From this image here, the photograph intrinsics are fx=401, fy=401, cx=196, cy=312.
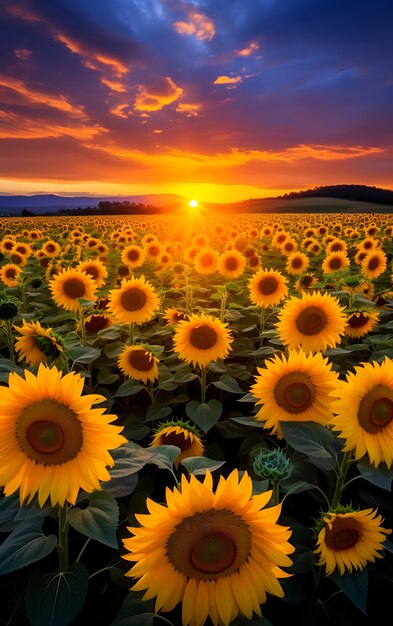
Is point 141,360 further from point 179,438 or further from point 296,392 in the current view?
point 296,392

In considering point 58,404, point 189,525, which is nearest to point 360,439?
point 189,525

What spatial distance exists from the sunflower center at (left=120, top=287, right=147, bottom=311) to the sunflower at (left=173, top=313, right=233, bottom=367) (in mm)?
987

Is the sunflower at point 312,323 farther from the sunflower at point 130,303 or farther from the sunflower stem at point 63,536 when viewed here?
the sunflower stem at point 63,536

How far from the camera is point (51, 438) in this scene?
159 centimetres

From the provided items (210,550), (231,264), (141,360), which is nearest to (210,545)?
(210,550)

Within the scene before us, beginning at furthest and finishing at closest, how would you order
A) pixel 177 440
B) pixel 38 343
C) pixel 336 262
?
pixel 336 262 → pixel 177 440 → pixel 38 343

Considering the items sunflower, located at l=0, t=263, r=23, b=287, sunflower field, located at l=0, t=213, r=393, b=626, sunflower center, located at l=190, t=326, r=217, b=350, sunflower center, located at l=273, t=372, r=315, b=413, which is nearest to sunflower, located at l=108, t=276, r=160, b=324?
sunflower field, located at l=0, t=213, r=393, b=626

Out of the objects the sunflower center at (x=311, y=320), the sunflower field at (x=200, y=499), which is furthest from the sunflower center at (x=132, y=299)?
the sunflower center at (x=311, y=320)

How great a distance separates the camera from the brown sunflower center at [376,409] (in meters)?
2.02

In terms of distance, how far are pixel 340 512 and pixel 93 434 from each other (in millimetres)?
1276

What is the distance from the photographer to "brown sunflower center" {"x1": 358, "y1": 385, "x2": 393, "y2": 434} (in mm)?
2016

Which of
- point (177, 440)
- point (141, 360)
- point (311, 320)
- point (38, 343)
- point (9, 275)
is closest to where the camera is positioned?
point (38, 343)

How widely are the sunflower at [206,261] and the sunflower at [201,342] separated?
4574 mm

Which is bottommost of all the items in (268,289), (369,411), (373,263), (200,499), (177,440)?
(177,440)
